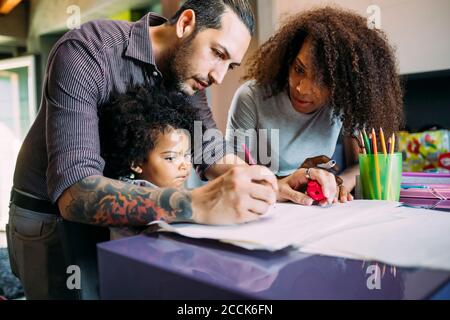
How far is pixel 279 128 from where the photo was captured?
116 cm

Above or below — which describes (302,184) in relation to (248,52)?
below

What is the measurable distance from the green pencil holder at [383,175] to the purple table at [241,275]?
0.40m

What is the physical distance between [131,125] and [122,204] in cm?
24

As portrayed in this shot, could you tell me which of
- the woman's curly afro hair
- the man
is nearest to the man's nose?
the man

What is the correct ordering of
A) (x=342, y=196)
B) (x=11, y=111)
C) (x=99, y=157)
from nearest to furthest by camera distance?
(x=99, y=157)
(x=342, y=196)
(x=11, y=111)

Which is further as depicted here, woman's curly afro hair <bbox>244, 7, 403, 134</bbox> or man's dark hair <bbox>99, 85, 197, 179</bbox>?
woman's curly afro hair <bbox>244, 7, 403, 134</bbox>

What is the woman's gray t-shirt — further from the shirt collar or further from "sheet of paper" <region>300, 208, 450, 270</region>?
"sheet of paper" <region>300, 208, 450, 270</region>

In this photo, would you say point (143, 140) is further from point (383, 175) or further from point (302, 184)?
point (383, 175)

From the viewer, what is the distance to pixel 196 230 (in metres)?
0.48

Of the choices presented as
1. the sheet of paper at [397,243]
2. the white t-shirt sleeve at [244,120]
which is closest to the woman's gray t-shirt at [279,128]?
the white t-shirt sleeve at [244,120]

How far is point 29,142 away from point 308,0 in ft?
6.03

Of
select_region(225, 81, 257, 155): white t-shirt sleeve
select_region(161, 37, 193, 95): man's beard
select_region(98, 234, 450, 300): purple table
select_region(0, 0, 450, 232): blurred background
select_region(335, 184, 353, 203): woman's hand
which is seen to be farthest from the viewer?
select_region(0, 0, 450, 232): blurred background

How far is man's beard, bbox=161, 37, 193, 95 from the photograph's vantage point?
3.01 feet

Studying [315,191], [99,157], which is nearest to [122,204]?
[99,157]
